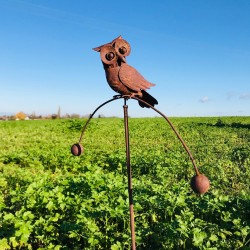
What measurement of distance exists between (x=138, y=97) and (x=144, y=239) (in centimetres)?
284

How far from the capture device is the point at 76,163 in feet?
30.6

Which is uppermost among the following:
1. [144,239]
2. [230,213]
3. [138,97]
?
[138,97]

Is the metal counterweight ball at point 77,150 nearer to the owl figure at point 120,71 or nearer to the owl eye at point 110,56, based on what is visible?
the owl figure at point 120,71

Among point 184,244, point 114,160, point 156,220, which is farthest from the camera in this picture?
point 114,160

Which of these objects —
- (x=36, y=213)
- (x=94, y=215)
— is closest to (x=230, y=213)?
(x=94, y=215)

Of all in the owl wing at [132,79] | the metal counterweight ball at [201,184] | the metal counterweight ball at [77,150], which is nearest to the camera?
the metal counterweight ball at [201,184]

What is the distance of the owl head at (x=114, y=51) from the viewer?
2.37 metres

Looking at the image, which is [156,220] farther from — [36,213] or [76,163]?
[76,163]

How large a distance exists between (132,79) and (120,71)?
10cm

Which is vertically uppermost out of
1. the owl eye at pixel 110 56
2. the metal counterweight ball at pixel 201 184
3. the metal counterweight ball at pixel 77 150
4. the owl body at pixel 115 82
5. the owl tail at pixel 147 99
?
the owl eye at pixel 110 56

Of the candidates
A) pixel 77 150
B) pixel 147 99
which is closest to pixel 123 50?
pixel 147 99

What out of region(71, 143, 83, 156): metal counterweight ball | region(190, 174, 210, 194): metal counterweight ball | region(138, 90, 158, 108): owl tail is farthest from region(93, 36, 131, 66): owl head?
region(190, 174, 210, 194): metal counterweight ball

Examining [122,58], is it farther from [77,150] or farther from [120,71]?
[77,150]

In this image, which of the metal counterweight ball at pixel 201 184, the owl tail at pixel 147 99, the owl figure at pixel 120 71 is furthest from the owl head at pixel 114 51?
the metal counterweight ball at pixel 201 184
